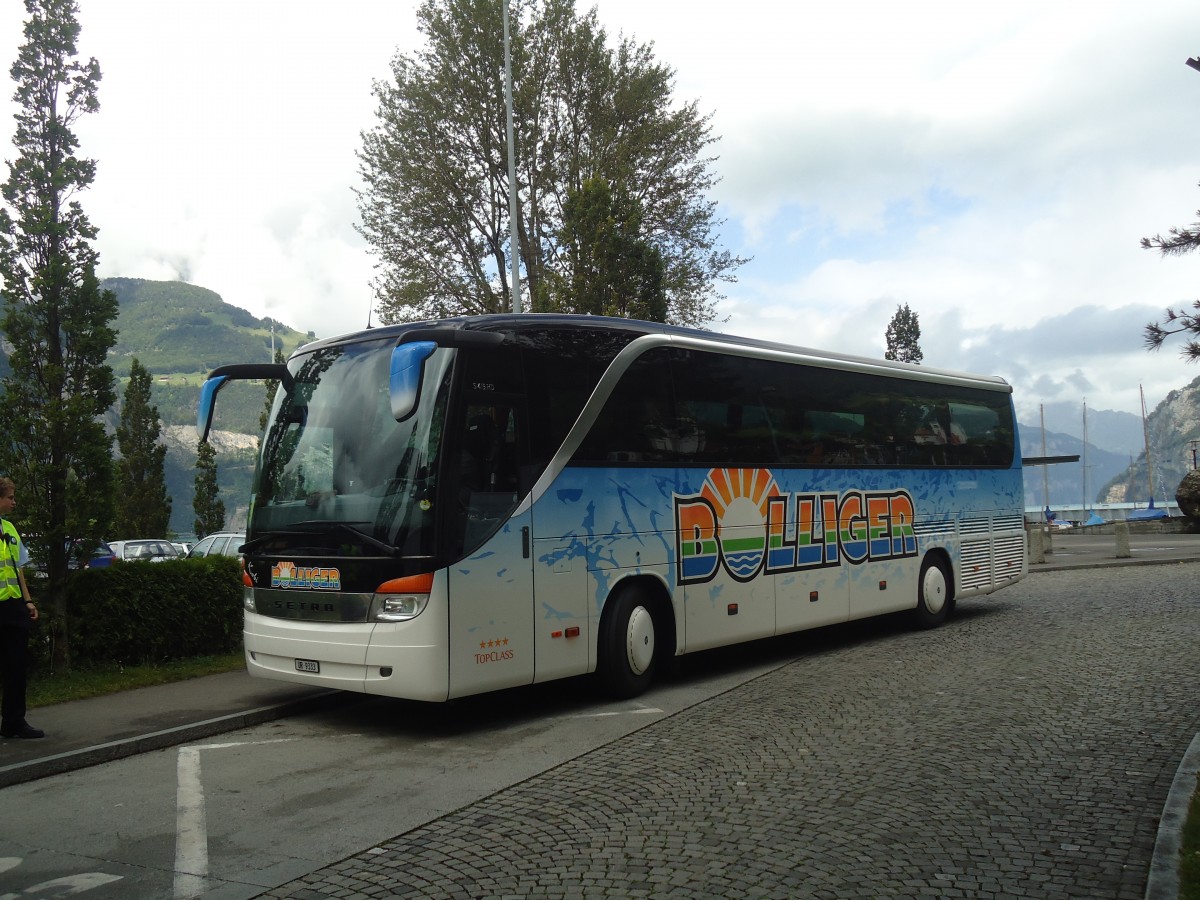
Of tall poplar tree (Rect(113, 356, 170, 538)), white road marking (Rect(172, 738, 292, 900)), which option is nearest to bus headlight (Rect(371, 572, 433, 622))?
white road marking (Rect(172, 738, 292, 900))

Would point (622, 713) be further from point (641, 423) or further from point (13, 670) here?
point (13, 670)

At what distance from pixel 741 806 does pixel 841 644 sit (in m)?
7.76

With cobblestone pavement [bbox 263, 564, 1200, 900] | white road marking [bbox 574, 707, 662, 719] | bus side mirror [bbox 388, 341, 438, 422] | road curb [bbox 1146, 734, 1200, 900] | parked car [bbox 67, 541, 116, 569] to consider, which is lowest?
white road marking [bbox 574, 707, 662, 719]

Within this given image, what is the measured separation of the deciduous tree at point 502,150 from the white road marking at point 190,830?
22.8 meters

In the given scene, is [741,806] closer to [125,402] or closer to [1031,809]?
[1031,809]

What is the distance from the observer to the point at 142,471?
42.8 metres

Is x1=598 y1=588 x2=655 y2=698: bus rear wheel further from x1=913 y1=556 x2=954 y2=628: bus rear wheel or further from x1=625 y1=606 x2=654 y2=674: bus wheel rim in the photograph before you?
x1=913 y1=556 x2=954 y2=628: bus rear wheel

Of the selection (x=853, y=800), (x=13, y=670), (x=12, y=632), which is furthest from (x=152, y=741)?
(x=853, y=800)

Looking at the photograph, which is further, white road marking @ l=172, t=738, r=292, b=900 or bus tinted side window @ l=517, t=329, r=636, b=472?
bus tinted side window @ l=517, t=329, r=636, b=472

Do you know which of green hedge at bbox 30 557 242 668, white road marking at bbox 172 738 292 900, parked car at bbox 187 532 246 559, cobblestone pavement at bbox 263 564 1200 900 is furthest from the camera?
parked car at bbox 187 532 246 559

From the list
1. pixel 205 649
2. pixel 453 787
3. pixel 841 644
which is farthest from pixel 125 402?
pixel 453 787

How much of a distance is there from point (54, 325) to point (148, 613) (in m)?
3.27

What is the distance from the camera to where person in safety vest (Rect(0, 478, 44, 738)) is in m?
8.16

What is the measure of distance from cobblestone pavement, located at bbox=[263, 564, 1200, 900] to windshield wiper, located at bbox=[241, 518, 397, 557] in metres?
2.20
